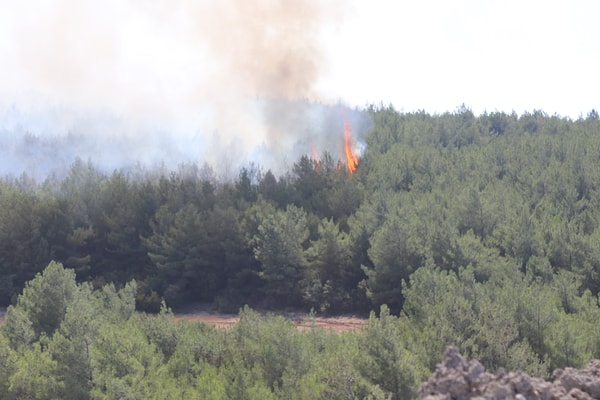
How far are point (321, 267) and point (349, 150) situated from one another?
2647cm

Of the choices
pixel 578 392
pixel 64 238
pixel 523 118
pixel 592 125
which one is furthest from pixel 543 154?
pixel 578 392

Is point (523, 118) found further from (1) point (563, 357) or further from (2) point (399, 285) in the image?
(1) point (563, 357)

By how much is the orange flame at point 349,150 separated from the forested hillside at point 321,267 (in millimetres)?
1787

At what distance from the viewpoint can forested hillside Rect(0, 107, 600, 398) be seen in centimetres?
1956

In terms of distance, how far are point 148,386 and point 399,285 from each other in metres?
24.1

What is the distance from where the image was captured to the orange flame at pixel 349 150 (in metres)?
63.1

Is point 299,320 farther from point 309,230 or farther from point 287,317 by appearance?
point 309,230

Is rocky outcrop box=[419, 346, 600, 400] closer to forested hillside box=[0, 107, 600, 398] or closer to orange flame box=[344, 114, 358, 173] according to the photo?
forested hillside box=[0, 107, 600, 398]

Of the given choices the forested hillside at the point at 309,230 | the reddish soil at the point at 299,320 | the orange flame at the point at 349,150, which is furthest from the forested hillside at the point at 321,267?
the orange flame at the point at 349,150

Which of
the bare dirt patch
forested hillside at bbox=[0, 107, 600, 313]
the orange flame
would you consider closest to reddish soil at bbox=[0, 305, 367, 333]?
the bare dirt patch

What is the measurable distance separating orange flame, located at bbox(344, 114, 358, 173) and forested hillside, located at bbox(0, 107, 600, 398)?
1.79 metres

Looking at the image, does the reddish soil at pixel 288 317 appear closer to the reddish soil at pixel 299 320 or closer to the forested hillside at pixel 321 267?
the reddish soil at pixel 299 320

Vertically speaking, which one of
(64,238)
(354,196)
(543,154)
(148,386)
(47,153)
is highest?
(47,153)

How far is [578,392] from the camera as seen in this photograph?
9.99 m
